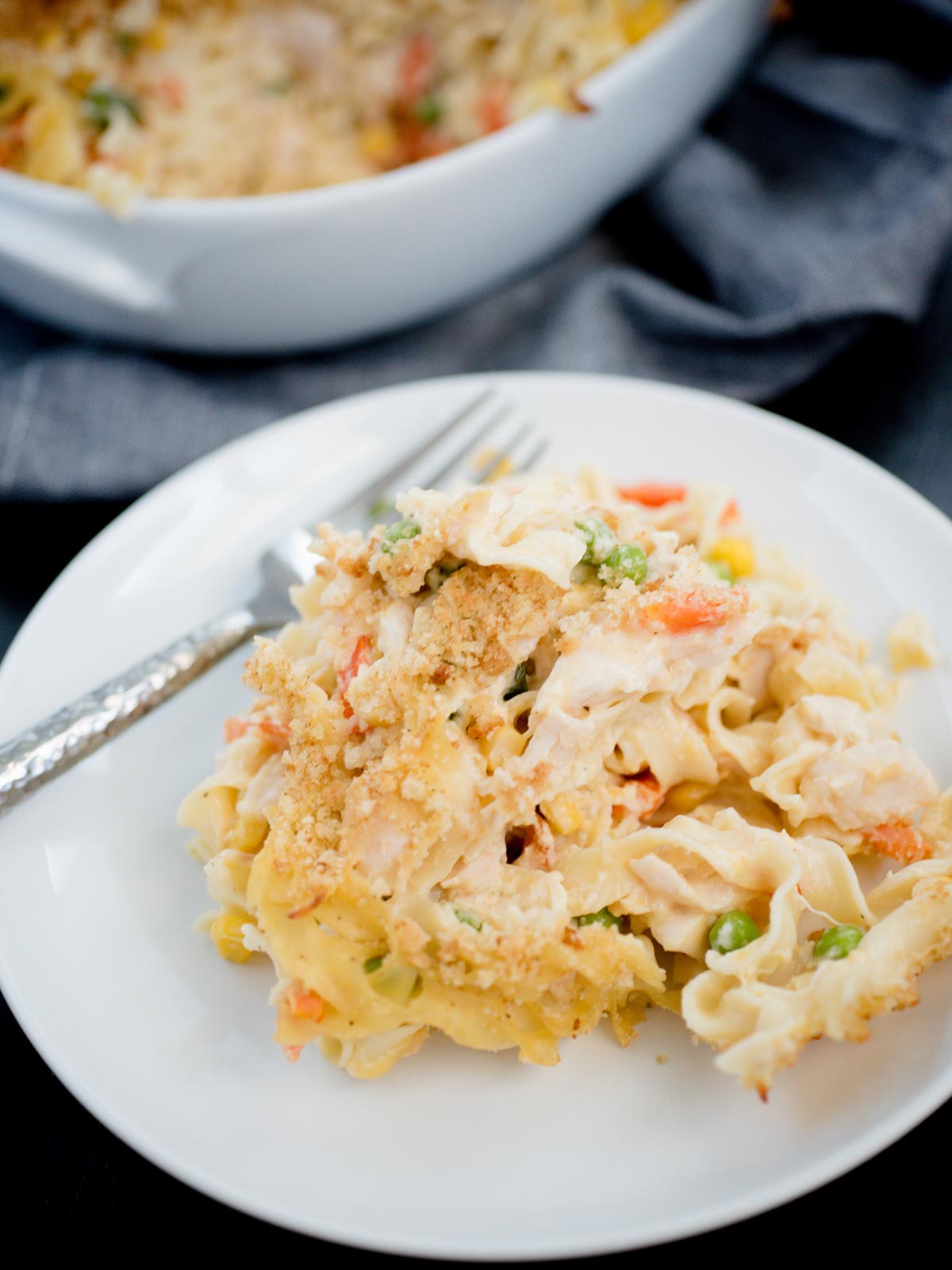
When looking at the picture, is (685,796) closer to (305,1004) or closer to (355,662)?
(355,662)

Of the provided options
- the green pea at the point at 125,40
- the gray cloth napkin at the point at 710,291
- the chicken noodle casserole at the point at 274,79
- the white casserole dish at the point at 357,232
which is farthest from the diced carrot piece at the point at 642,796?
the green pea at the point at 125,40

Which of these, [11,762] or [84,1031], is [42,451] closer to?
[11,762]

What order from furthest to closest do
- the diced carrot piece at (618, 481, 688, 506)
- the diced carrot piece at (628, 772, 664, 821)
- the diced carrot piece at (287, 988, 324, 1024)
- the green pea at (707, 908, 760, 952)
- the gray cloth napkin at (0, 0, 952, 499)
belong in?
the gray cloth napkin at (0, 0, 952, 499)
the diced carrot piece at (618, 481, 688, 506)
the diced carrot piece at (628, 772, 664, 821)
the green pea at (707, 908, 760, 952)
the diced carrot piece at (287, 988, 324, 1024)

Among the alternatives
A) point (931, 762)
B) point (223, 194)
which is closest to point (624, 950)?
point (931, 762)

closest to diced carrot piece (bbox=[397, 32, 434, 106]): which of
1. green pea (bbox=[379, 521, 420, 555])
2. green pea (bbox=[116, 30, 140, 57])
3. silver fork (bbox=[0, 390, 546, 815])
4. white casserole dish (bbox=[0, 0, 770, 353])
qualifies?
white casserole dish (bbox=[0, 0, 770, 353])

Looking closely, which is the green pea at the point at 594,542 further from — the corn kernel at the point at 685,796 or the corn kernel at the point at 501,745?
the corn kernel at the point at 685,796

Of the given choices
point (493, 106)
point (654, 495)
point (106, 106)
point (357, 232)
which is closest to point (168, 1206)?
point (654, 495)

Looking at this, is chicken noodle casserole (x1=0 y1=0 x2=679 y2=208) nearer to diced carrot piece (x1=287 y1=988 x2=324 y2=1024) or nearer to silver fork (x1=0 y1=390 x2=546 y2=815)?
silver fork (x1=0 y1=390 x2=546 y2=815)

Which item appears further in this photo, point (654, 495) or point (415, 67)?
point (415, 67)
